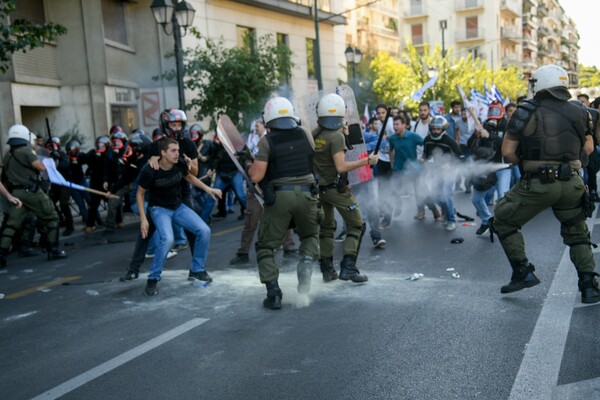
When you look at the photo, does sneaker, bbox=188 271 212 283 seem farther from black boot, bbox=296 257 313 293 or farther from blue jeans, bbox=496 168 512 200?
blue jeans, bbox=496 168 512 200

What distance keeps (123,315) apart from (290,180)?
6.07 ft

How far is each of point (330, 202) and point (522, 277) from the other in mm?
2030

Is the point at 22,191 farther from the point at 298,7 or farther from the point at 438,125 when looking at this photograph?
the point at 298,7

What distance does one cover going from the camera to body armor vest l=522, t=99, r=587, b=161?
18.4 feet

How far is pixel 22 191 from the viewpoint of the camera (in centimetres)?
918

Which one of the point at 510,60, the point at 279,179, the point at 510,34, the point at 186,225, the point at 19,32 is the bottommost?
the point at 186,225

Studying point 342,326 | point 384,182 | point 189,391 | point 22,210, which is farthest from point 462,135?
point 189,391

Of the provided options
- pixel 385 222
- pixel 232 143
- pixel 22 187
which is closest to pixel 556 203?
pixel 232 143

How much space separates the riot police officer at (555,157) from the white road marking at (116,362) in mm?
2848

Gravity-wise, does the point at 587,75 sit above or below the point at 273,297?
above

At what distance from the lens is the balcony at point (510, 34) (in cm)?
7138

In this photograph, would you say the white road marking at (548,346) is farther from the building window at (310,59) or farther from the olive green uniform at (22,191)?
the building window at (310,59)

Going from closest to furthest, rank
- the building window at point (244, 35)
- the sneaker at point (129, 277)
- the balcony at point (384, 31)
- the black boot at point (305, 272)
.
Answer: the black boot at point (305, 272), the sneaker at point (129, 277), the building window at point (244, 35), the balcony at point (384, 31)

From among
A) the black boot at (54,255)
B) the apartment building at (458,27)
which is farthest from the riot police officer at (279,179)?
the apartment building at (458,27)
